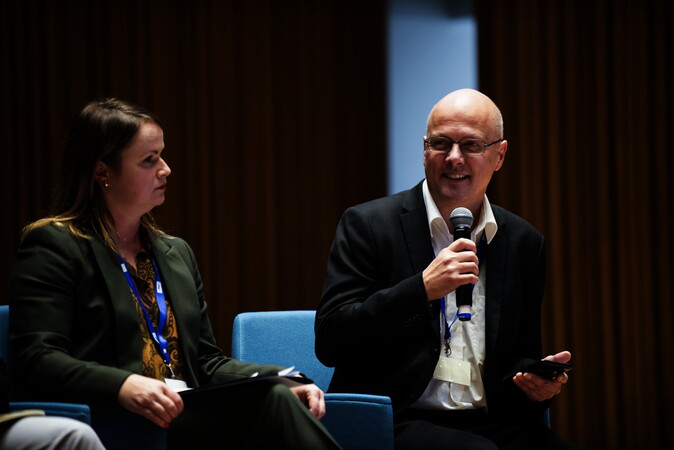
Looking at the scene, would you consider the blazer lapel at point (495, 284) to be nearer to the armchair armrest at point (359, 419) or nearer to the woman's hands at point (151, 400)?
the armchair armrest at point (359, 419)

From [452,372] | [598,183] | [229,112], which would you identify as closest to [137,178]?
[452,372]

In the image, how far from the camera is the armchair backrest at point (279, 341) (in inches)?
121

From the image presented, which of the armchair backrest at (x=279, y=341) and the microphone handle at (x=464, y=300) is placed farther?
the armchair backrest at (x=279, y=341)

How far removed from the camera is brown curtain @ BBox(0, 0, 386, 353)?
4520 mm

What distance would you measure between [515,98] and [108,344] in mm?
3170

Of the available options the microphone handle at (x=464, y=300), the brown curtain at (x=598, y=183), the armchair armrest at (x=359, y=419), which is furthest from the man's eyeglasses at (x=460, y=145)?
the brown curtain at (x=598, y=183)

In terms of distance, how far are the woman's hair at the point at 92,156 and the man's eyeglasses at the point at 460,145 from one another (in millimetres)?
918

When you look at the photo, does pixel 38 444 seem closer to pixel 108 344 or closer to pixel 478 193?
pixel 108 344

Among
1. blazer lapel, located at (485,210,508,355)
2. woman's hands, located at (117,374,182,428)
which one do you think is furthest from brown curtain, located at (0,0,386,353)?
woman's hands, located at (117,374,182,428)

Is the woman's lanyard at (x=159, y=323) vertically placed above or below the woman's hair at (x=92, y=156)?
below

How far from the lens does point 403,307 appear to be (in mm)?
2455

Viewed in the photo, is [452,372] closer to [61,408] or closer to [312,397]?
[312,397]

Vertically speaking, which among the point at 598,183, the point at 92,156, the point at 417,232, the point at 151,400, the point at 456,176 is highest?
the point at 92,156

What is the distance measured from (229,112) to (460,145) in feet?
7.81
